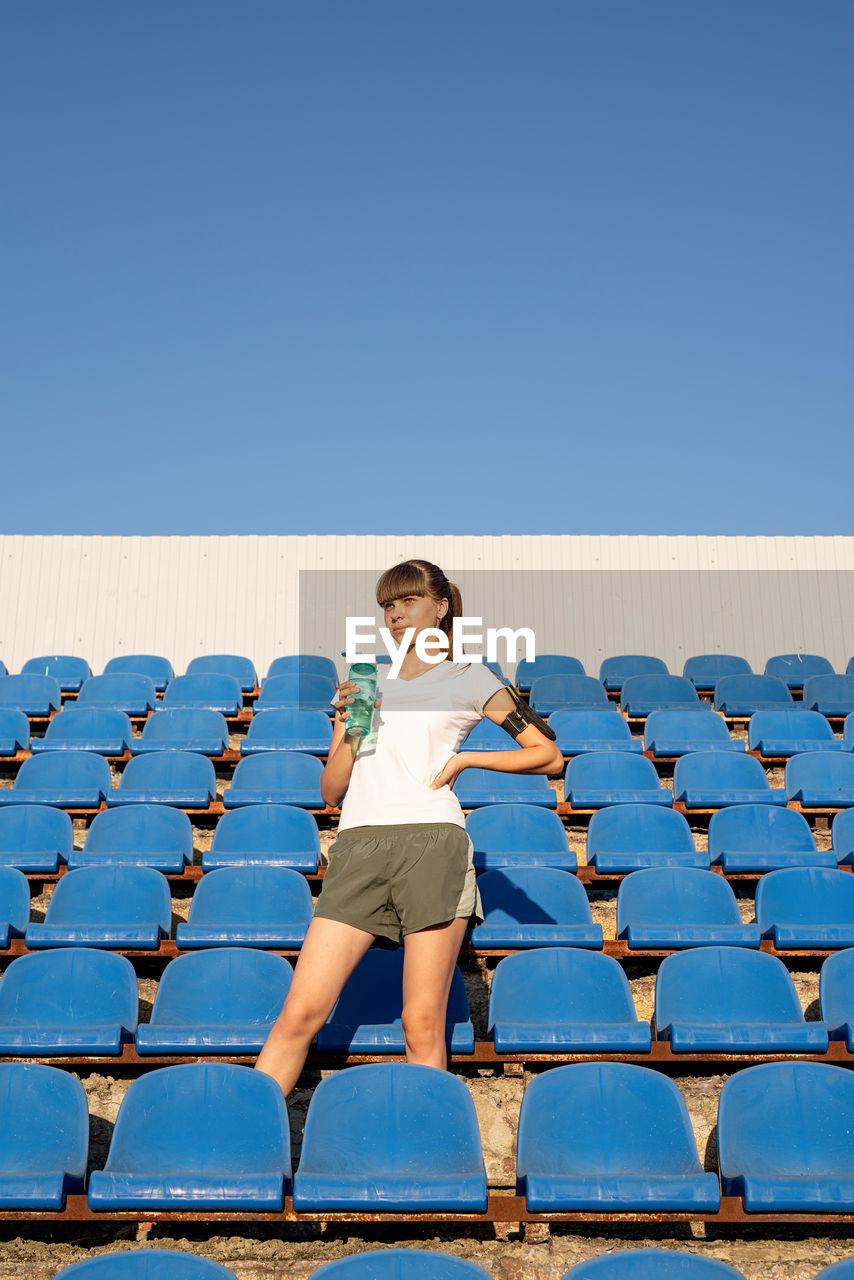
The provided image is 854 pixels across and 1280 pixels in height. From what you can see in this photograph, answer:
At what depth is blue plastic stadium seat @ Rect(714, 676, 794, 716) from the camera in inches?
283

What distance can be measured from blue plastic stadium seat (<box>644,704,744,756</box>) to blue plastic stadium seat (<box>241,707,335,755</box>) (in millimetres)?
1761

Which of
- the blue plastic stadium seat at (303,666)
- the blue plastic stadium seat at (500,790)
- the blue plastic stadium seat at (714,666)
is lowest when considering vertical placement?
the blue plastic stadium seat at (500,790)

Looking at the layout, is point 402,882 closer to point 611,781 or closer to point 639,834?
point 639,834

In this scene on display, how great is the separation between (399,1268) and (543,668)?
6.33m

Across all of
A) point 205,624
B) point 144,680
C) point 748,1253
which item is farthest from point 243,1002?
point 205,624

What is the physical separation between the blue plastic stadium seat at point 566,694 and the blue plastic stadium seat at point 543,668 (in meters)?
0.58

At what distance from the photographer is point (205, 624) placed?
9.28 m

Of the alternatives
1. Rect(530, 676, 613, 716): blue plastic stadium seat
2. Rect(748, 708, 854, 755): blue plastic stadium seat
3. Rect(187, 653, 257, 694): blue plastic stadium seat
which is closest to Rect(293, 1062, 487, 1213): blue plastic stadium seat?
Rect(748, 708, 854, 755): blue plastic stadium seat

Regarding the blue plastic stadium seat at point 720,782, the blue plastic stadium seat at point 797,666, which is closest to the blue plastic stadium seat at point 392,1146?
the blue plastic stadium seat at point 720,782

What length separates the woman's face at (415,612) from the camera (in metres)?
2.31

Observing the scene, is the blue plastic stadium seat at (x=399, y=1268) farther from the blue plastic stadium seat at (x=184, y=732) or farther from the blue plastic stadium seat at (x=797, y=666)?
the blue plastic stadium seat at (x=797, y=666)

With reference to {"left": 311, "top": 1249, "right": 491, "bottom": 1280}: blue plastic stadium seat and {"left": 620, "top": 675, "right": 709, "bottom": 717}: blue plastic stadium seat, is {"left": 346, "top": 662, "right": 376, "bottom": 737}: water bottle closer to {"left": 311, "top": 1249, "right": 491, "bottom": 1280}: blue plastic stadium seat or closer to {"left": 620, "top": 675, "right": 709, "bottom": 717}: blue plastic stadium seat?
{"left": 311, "top": 1249, "right": 491, "bottom": 1280}: blue plastic stadium seat

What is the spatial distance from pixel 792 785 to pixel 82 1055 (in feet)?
Result: 11.6

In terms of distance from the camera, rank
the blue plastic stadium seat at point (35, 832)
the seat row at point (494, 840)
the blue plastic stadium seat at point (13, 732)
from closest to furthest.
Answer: the seat row at point (494, 840)
the blue plastic stadium seat at point (35, 832)
the blue plastic stadium seat at point (13, 732)
